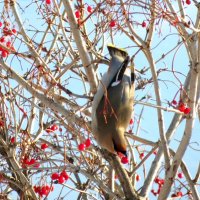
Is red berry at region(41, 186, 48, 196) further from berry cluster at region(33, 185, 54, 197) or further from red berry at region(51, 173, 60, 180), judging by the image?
red berry at region(51, 173, 60, 180)

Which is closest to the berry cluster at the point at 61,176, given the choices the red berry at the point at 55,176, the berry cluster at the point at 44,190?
Answer: the red berry at the point at 55,176

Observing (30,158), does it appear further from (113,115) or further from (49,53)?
(113,115)

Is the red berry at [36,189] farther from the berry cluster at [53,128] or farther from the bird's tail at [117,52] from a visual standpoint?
the bird's tail at [117,52]

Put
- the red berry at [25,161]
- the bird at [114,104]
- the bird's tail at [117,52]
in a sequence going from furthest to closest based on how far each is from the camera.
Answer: the red berry at [25,161] → the bird's tail at [117,52] → the bird at [114,104]

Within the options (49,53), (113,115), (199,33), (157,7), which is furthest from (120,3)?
(49,53)

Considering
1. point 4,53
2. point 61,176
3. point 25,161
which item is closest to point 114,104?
point 61,176

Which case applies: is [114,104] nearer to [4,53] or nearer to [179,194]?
[4,53]

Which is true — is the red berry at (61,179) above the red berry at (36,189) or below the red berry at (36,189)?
below

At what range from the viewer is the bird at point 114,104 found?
271cm

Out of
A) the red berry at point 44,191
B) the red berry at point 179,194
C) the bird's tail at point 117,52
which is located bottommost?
the red berry at point 179,194

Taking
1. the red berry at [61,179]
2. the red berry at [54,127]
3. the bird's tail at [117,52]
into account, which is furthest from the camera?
the red berry at [54,127]

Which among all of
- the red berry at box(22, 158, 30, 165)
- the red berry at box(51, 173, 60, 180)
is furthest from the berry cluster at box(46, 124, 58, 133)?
the red berry at box(51, 173, 60, 180)

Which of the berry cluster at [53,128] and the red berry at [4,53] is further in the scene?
the berry cluster at [53,128]

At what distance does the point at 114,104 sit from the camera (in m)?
2.71
